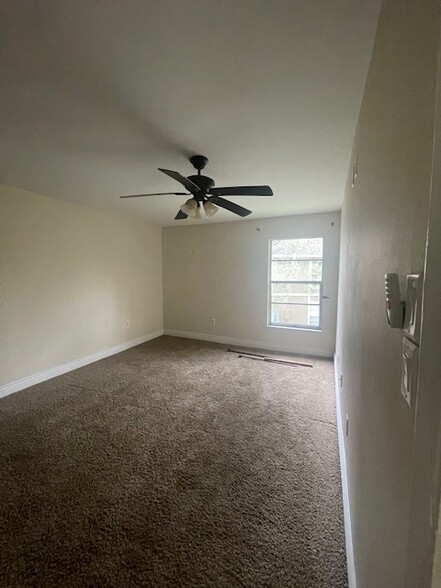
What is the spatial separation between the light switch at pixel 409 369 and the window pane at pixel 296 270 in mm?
3888

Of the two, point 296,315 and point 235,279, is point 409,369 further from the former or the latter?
point 235,279

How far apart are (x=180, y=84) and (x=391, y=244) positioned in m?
1.33

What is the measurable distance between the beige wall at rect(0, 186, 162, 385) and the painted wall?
0.67 metres

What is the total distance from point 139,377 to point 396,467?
3.27 metres

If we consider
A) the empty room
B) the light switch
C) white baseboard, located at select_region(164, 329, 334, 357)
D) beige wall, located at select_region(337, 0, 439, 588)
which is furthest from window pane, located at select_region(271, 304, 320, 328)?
the light switch

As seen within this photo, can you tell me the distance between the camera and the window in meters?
4.28

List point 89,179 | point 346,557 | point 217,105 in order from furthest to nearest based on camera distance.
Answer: point 89,179
point 217,105
point 346,557

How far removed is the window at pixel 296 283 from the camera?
4277 mm

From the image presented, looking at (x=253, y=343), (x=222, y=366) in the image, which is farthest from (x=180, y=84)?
(x=253, y=343)

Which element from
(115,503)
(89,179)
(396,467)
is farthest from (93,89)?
(115,503)

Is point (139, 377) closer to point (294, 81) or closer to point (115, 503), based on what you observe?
point (115, 503)

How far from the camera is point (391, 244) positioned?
0.74m

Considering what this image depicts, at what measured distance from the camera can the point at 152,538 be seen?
4.56 ft

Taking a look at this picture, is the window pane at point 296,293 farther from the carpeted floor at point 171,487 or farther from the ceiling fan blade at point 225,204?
the ceiling fan blade at point 225,204
